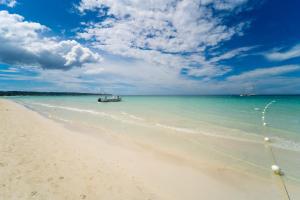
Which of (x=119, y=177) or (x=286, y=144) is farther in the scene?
(x=286, y=144)

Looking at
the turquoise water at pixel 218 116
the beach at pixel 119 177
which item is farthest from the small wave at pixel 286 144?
the beach at pixel 119 177

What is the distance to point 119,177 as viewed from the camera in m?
5.72

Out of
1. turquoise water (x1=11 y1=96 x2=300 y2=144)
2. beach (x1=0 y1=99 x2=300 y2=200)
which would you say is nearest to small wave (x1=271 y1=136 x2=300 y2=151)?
turquoise water (x1=11 y1=96 x2=300 y2=144)

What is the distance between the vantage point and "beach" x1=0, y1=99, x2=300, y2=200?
184 inches

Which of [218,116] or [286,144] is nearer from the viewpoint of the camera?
[286,144]

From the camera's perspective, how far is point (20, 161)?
6.07m

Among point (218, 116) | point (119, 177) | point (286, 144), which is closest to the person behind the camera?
point (119, 177)

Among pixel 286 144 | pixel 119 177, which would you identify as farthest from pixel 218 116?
pixel 119 177

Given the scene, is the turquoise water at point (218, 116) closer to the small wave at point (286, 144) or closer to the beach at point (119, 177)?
the small wave at point (286, 144)

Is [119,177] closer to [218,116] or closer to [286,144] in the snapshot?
[286,144]

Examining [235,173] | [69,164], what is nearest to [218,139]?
[235,173]

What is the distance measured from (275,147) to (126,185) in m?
9.36

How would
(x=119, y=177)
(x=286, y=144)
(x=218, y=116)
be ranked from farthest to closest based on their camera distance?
(x=218, y=116) → (x=286, y=144) → (x=119, y=177)

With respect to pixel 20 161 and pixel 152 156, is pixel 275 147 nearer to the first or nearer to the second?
pixel 152 156
